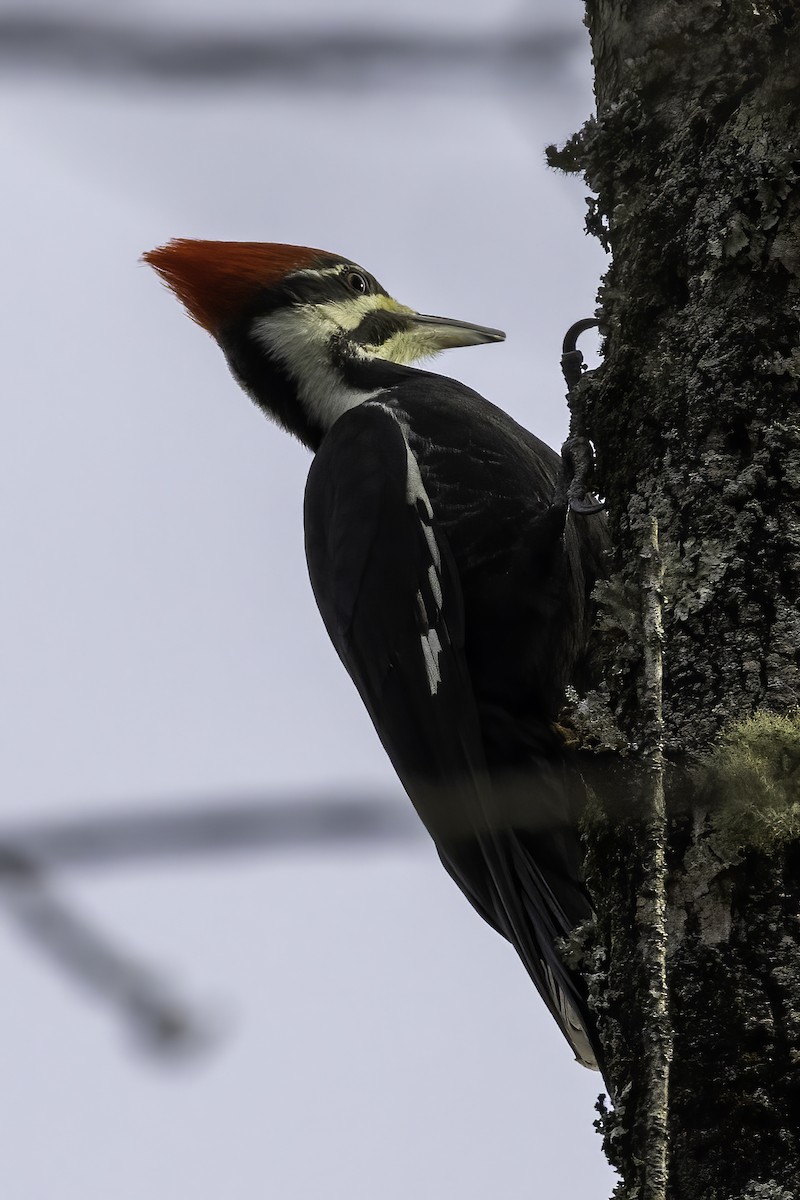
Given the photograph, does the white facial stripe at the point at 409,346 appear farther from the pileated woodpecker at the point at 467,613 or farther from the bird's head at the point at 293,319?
the pileated woodpecker at the point at 467,613

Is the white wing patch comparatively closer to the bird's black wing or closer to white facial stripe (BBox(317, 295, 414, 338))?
the bird's black wing

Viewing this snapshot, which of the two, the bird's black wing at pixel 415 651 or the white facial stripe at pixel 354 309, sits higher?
the white facial stripe at pixel 354 309

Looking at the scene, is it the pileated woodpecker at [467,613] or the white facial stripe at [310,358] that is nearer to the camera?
the pileated woodpecker at [467,613]

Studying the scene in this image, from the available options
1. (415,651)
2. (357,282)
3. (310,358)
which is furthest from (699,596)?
(357,282)

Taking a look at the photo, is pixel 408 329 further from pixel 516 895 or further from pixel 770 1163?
pixel 770 1163

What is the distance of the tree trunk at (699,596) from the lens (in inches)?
54.7

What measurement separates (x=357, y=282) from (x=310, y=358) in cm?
38

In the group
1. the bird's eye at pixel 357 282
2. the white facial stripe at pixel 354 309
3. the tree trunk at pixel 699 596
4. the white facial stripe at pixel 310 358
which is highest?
the bird's eye at pixel 357 282

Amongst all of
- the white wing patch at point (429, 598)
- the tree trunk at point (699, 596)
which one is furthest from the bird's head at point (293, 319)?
the tree trunk at point (699, 596)

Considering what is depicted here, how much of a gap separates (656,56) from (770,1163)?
1.41m

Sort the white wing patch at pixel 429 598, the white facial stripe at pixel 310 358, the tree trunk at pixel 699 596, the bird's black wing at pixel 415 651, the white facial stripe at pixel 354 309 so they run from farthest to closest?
1. the white facial stripe at pixel 354 309
2. the white facial stripe at pixel 310 358
3. the white wing patch at pixel 429 598
4. the bird's black wing at pixel 415 651
5. the tree trunk at pixel 699 596

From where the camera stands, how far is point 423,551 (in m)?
2.99

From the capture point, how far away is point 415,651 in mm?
2918

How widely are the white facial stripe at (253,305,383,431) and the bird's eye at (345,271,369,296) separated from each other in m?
0.15
